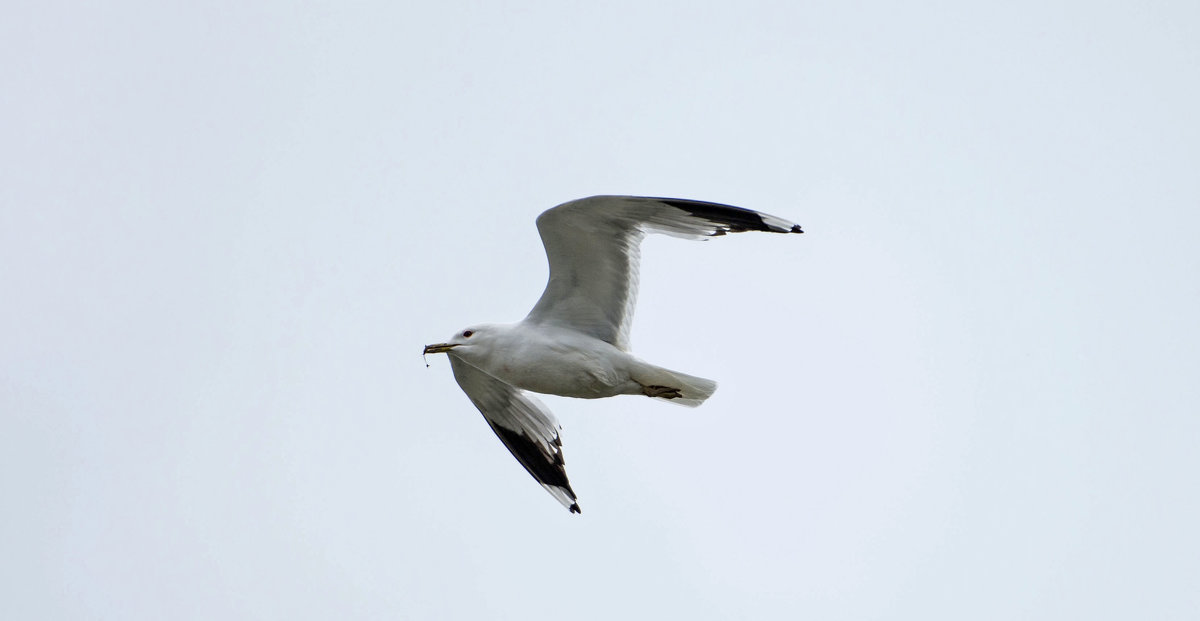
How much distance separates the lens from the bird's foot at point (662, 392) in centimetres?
958

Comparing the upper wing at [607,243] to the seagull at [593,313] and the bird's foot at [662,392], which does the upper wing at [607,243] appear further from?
the bird's foot at [662,392]

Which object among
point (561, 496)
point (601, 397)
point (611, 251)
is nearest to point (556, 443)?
point (561, 496)

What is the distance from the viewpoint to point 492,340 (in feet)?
31.4

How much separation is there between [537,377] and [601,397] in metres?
0.50

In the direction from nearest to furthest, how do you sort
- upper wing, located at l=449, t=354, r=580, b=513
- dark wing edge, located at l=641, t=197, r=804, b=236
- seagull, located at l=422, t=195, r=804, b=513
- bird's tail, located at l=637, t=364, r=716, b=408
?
dark wing edge, located at l=641, t=197, r=804, b=236 → seagull, located at l=422, t=195, r=804, b=513 → bird's tail, located at l=637, t=364, r=716, b=408 → upper wing, located at l=449, t=354, r=580, b=513

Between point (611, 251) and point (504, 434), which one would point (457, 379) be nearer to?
point (504, 434)

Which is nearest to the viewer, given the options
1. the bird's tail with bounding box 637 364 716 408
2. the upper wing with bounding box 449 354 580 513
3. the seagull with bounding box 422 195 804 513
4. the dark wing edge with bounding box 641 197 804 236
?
the dark wing edge with bounding box 641 197 804 236

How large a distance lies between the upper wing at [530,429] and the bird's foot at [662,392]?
1.25 m

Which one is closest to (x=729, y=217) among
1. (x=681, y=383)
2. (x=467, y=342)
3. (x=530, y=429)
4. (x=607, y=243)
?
(x=607, y=243)

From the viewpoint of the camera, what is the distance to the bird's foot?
377 inches

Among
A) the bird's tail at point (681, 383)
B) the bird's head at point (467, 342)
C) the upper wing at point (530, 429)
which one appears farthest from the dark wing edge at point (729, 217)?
the upper wing at point (530, 429)

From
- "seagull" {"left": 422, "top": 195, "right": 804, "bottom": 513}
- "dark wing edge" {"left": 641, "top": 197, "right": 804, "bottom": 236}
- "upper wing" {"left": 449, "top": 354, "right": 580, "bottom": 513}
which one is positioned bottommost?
"upper wing" {"left": 449, "top": 354, "right": 580, "bottom": 513}

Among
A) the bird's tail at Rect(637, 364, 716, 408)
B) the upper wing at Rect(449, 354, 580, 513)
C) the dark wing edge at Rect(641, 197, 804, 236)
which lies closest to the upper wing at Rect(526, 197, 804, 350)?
the dark wing edge at Rect(641, 197, 804, 236)

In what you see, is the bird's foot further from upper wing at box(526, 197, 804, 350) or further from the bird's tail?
upper wing at box(526, 197, 804, 350)
